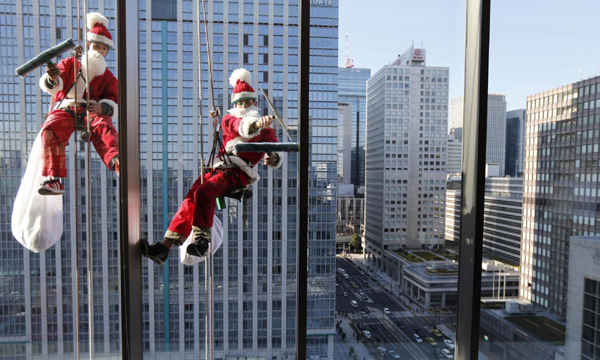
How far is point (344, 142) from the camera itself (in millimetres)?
2062

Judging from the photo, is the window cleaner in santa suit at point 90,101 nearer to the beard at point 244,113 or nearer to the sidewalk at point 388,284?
the beard at point 244,113

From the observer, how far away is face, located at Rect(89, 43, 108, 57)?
1.24 m

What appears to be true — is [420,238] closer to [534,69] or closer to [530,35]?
[534,69]

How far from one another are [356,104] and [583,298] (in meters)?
1.96

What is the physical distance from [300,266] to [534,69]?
6.94 feet

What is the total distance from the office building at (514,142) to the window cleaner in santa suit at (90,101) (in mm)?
2217

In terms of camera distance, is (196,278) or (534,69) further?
(196,278)

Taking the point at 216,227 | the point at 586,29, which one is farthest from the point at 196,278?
the point at 586,29

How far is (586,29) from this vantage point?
7.00 feet

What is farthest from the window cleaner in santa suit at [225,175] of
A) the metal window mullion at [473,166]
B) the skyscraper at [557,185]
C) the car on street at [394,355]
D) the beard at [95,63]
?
the skyscraper at [557,185]

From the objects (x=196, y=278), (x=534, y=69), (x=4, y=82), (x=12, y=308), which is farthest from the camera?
(x=196, y=278)

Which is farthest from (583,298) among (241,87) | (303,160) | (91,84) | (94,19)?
(94,19)

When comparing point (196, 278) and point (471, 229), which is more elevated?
point (471, 229)

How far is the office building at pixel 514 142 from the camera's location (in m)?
1.98
